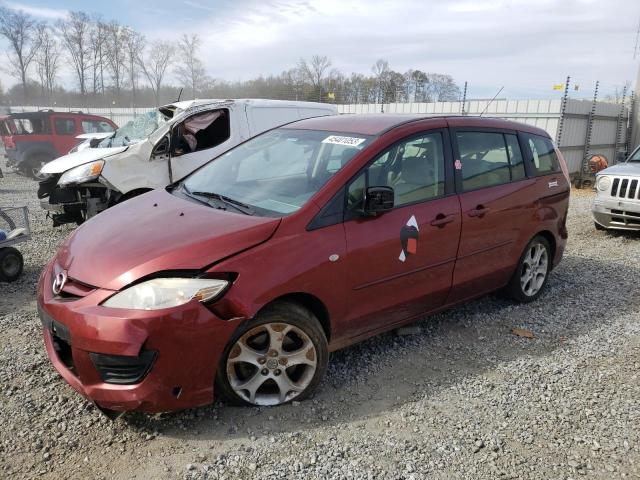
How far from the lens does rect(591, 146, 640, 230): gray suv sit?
23.7ft

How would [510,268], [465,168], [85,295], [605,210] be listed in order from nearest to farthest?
[85,295] → [465,168] → [510,268] → [605,210]

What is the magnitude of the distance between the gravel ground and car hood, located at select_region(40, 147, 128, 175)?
3288 millimetres

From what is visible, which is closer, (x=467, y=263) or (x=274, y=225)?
(x=274, y=225)

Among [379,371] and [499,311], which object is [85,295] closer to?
[379,371]

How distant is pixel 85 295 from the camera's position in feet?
8.60

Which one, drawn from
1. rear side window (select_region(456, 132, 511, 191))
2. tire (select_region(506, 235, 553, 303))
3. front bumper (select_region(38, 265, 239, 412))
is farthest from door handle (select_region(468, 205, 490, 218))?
front bumper (select_region(38, 265, 239, 412))

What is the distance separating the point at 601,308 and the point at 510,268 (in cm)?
117

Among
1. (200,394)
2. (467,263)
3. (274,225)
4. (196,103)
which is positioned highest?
(196,103)

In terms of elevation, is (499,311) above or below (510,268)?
below

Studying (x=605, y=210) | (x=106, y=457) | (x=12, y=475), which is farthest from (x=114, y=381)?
(x=605, y=210)

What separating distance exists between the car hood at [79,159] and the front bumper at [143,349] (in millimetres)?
4821

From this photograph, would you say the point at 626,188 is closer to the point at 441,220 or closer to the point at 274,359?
the point at 441,220

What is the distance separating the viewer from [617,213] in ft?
24.5

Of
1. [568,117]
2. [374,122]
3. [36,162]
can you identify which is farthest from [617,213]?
[36,162]
